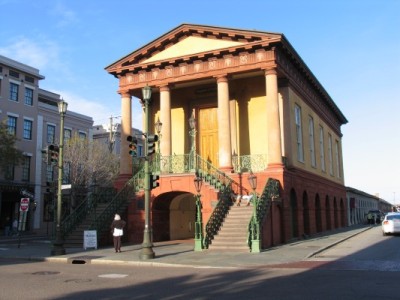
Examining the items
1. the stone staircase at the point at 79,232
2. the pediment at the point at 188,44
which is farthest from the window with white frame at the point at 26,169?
the stone staircase at the point at 79,232

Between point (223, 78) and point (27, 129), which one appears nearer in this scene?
point (223, 78)

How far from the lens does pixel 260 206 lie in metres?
19.8

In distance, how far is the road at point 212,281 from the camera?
30.3 ft

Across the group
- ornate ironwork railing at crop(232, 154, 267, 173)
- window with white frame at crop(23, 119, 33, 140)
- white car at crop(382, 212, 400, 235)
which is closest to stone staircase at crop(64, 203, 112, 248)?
ornate ironwork railing at crop(232, 154, 267, 173)

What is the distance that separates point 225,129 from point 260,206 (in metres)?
5.50

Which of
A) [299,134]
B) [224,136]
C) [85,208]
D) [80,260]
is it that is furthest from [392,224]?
[80,260]

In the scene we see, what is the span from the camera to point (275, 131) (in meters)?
23.0

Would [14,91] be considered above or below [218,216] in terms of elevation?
above

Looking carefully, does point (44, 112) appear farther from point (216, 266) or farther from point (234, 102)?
point (216, 266)

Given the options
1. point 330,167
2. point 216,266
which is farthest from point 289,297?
point 330,167

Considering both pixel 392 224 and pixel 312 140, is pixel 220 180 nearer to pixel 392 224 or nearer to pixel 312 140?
pixel 312 140

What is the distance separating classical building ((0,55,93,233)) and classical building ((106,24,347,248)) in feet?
54.7

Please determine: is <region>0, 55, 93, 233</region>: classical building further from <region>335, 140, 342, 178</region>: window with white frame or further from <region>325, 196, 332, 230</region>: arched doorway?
<region>335, 140, 342, 178</region>: window with white frame

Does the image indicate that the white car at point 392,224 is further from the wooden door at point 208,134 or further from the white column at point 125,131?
the white column at point 125,131
